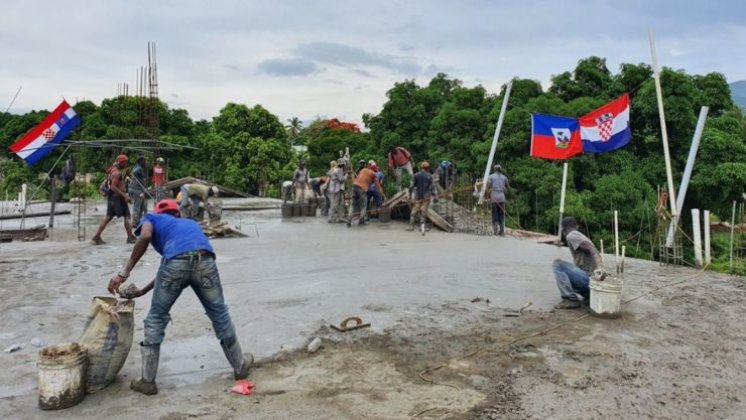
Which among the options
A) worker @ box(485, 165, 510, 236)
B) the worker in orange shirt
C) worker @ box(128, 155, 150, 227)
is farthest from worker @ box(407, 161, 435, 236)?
worker @ box(128, 155, 150, 227)

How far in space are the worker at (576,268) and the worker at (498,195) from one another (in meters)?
6.62

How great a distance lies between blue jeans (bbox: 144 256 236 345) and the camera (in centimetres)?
414

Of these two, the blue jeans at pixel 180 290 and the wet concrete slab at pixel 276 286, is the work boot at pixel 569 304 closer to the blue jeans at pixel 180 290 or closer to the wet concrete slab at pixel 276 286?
the wet concrete slab at pixel 276 286

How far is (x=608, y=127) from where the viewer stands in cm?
1118

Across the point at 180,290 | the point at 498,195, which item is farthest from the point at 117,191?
the point at 498,195

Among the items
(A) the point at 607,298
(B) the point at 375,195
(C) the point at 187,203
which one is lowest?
(A) the point at 607,298

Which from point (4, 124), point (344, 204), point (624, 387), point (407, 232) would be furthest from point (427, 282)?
point (4, 124)

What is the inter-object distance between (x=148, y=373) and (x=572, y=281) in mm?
5104

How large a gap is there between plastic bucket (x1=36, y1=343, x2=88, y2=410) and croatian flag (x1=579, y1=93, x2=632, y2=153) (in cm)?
1056

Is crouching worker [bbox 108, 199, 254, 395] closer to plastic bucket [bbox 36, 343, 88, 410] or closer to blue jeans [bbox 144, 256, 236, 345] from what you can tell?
blue jeans [bbox 144, 256, 236, 345]

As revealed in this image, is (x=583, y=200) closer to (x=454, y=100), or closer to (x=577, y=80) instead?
(x=577, y=80)

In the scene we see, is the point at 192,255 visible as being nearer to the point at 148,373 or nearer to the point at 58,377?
the point at 148,373

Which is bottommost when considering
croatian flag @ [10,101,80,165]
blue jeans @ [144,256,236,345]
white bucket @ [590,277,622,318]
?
white bucket @ [590,277,622,318]

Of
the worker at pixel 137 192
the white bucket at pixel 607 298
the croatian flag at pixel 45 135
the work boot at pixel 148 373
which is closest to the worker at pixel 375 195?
the worker at pixel 137 192
